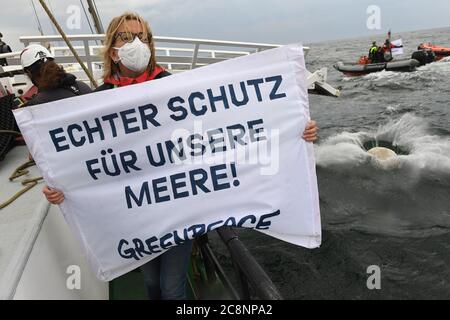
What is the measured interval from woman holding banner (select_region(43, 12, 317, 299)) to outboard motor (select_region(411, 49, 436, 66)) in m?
29.0

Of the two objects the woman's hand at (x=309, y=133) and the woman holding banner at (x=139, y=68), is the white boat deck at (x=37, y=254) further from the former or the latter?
the woman's hand at (x=309, y=133)

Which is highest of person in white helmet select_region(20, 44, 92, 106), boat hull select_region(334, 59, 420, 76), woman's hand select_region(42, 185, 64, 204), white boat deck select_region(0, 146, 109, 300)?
person in white helmet select_region(20, 44, 92, 106)

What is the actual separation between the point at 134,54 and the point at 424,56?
29.8 meters

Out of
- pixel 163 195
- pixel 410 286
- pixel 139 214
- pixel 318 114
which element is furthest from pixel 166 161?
pixel 318 114

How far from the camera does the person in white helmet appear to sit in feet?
9.45

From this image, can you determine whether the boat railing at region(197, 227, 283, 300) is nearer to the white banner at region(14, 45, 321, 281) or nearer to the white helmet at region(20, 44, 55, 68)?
the white banner at region(14, 45, 321, 281)

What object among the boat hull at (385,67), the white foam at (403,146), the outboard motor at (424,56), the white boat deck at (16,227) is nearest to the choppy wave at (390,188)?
the white foam at (403,146)

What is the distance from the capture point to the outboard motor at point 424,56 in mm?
27031

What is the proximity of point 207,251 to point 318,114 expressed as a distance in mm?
14596

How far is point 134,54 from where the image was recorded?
2.20 m

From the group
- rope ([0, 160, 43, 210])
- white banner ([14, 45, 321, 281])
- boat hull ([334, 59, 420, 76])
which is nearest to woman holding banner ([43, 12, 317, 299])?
white banner ([14, 45, 321, 281])

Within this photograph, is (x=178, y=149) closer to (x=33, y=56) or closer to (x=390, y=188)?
(x=33, y=56)

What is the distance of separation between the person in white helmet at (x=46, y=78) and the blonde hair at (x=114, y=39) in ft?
2.50

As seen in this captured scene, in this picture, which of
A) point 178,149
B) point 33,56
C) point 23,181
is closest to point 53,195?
point 178,149
